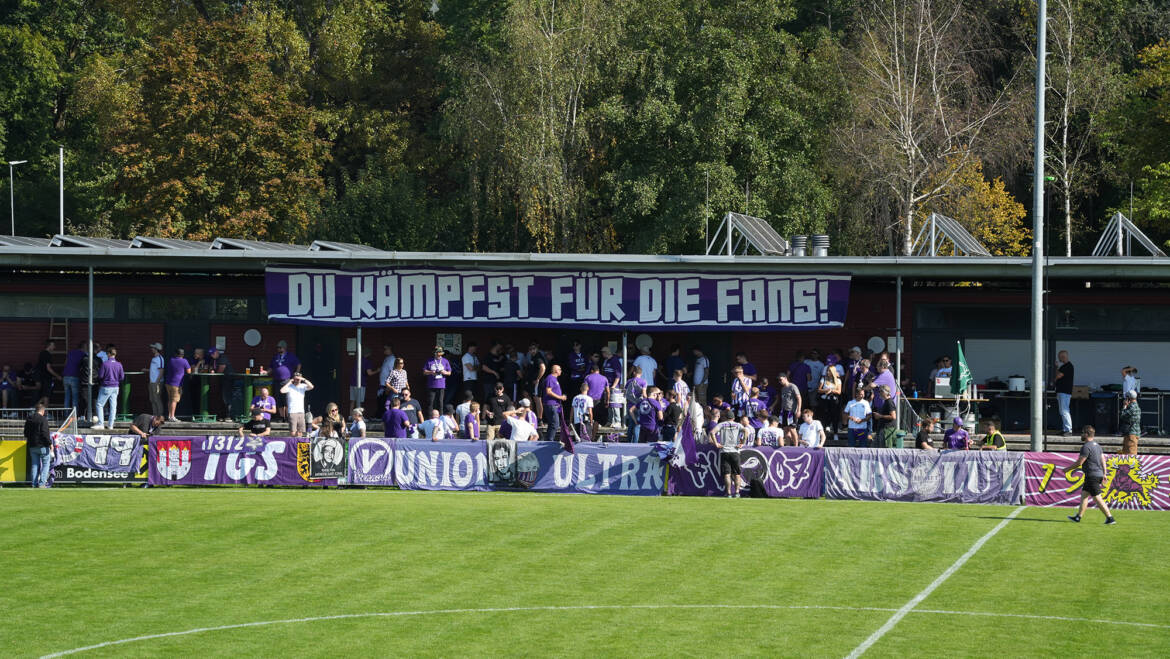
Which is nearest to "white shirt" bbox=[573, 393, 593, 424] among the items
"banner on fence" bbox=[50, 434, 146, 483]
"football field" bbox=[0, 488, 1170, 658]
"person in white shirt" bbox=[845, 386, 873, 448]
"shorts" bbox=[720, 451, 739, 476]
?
"shorts" bbox=[720, 451, 739, 476]

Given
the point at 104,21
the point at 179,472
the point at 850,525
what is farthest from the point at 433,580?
the point at 104,21

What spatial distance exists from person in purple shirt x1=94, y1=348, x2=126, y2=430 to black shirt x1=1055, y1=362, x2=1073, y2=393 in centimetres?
2036

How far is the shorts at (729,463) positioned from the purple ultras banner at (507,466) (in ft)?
3.63

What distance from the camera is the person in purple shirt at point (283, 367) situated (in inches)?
1235

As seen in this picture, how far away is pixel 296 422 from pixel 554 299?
6184 mm

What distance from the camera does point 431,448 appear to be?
26.1 metres

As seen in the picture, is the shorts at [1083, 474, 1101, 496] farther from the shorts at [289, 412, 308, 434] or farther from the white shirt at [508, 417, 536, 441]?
the shorts at [289, 412, 308, 434]

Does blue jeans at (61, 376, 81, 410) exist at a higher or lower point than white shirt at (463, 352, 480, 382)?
lower

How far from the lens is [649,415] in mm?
28141

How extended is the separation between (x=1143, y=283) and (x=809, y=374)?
786 centimetres

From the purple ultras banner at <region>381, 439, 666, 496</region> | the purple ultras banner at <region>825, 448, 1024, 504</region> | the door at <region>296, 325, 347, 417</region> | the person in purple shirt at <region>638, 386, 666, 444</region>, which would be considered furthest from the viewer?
the door at <region>296, 325, 347, 417</region>

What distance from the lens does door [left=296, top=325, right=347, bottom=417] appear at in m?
34.2

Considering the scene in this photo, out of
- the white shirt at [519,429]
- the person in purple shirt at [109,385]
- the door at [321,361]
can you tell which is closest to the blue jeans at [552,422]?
the white shirt at [519,429]

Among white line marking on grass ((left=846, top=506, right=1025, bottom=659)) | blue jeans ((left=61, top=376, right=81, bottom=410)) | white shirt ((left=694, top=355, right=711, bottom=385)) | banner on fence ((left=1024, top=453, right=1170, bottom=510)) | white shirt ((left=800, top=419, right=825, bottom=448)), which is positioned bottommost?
white line marking on grass ((left=846, top=506, right=1025, bottom=659))
